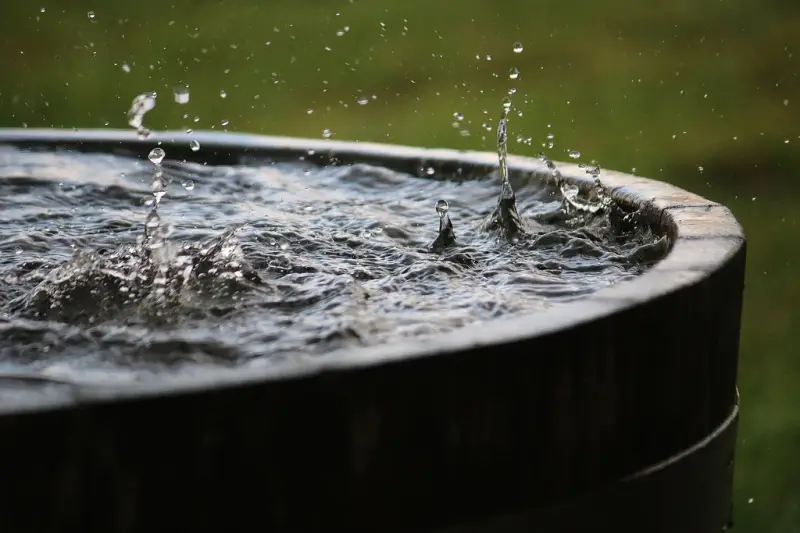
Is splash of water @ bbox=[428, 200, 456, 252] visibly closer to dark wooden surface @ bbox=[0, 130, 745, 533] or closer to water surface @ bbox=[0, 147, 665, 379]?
water surface @ bbox=[0, 147, 665, 379]

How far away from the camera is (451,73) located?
13945 mm

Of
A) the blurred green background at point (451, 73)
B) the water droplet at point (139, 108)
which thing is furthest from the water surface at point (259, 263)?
the blurred green background at point (451, 73)

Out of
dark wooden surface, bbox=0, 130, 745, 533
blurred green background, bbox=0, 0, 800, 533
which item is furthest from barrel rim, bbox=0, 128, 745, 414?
blurred green background, bbox=0, 0, 800, 533

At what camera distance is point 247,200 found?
3.21 metres

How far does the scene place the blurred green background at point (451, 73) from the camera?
12227 millimetres

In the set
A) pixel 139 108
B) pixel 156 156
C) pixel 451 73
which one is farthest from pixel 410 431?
pixel 451 73

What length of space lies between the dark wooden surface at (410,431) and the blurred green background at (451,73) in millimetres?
9641

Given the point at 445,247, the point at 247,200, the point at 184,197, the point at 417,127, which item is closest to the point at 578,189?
the point at 445,247

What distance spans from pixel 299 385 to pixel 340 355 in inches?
3.6

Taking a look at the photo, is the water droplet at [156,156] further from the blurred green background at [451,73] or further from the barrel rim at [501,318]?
the blurred green background at [451,73]

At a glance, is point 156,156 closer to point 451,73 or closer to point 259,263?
point 259,263

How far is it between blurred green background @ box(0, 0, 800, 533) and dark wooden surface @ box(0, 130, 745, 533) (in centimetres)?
964

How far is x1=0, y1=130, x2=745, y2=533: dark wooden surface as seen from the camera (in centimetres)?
116

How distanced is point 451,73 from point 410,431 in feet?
42.6
